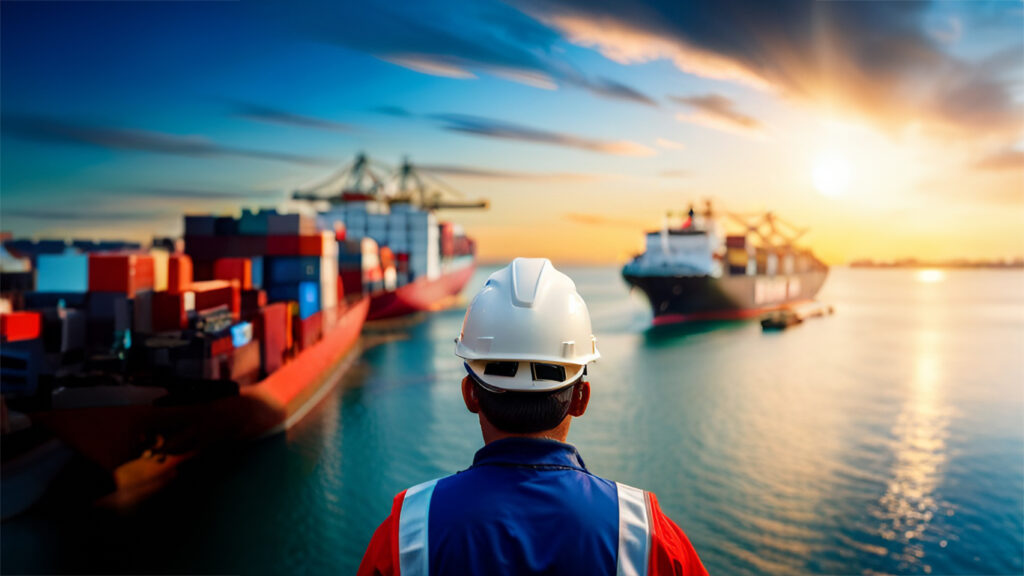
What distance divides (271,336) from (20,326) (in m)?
5.05

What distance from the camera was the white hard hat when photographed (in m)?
1.77

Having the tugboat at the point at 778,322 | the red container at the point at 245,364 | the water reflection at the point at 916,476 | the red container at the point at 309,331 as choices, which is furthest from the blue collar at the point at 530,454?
the tugboat at the point at 778,322

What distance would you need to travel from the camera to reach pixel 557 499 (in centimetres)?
140

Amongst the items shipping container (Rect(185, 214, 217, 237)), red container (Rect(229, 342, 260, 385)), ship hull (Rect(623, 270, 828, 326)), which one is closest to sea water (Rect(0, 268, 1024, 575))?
red container (Rect(229, 342, 260, 385))

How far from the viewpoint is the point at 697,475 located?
38.6 ft

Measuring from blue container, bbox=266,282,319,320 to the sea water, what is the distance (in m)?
3.44

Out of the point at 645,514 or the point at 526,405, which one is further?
the point at 526,405

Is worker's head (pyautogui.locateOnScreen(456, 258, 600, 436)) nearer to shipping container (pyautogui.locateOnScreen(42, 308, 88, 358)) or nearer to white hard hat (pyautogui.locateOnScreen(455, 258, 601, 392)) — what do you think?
white hard hat (pyautogui.locateOnScreen(455, 258, 601, 392))

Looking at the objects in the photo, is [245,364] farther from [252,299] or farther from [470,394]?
[470,394]

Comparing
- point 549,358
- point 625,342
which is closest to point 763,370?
point 625,342

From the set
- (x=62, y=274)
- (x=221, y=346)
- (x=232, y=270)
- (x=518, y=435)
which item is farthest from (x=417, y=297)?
(x=518, y=435)

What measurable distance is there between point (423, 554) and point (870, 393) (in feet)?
75.8

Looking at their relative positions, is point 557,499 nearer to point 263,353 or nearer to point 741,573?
point 741,573

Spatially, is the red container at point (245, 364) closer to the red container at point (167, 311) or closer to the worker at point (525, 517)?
the red container at point (167, 311)
